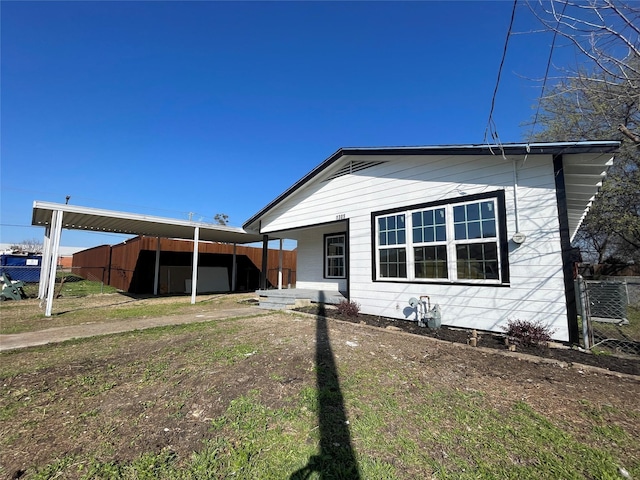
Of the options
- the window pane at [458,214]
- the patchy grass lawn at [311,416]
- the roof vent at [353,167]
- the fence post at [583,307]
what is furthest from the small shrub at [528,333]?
the roof vent at [353,167]

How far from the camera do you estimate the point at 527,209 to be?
17.5ft

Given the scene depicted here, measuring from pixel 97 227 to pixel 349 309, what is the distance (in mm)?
12366

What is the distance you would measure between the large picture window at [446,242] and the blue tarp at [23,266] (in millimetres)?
23693

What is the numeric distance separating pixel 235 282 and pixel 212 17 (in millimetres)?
14392

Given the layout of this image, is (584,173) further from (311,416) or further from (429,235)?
(311,416)

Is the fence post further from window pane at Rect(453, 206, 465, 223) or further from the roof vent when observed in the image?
the roof vent

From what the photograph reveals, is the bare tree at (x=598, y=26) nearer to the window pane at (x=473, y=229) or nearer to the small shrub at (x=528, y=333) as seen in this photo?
the window pane at (x=473, y=229)

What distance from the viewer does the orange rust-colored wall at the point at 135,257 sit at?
17.2 metres

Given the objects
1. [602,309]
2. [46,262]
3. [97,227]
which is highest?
[97,227]

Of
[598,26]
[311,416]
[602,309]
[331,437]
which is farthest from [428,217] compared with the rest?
[331,437]

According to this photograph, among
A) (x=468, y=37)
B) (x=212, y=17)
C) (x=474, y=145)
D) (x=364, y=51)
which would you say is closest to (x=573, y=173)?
(x=474, y=145)

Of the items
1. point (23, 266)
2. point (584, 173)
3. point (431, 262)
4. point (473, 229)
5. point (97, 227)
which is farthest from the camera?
point (23, 266)

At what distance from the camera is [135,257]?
1722 cm

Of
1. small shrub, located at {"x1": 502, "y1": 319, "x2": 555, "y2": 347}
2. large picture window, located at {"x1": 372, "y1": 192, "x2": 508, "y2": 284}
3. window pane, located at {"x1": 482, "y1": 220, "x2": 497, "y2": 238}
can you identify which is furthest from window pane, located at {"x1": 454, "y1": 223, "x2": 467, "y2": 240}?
small shrub, located at {"x1": 502, "y1": 319, "x2": 555, "y2": 347}
